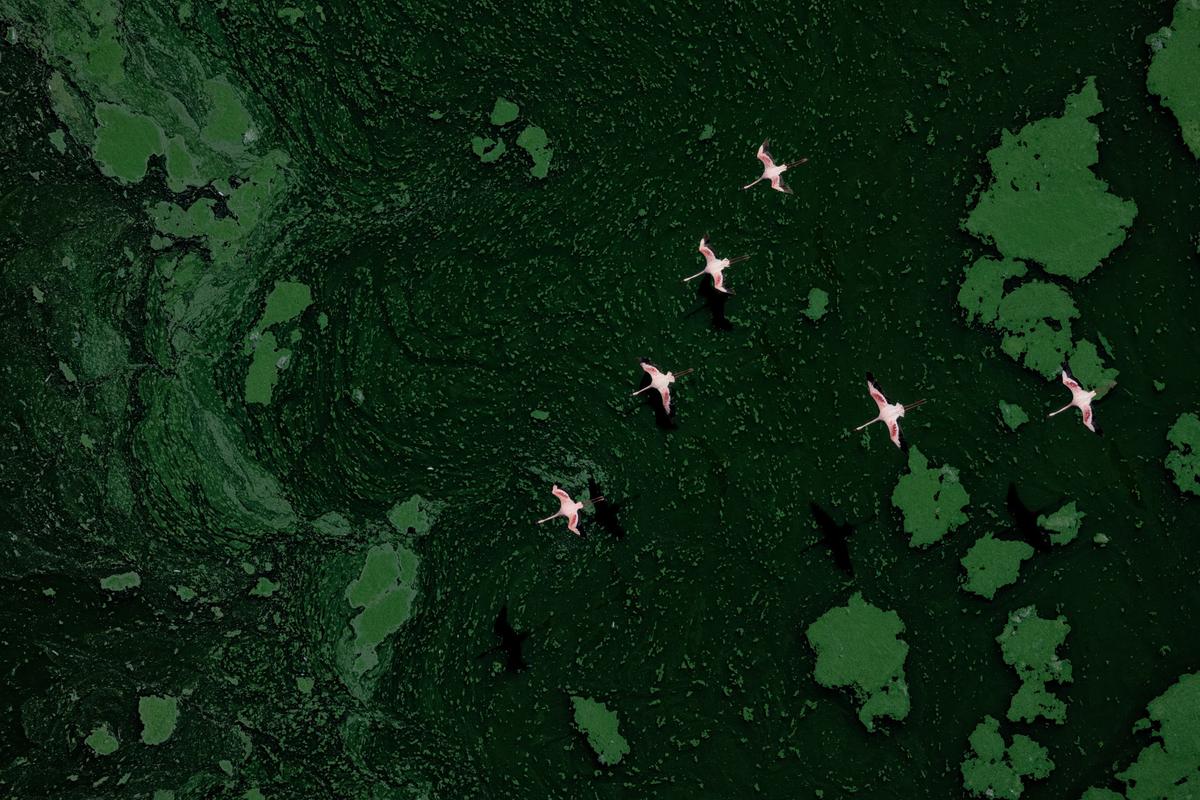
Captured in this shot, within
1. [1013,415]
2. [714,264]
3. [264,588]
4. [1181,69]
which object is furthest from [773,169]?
[264,588]

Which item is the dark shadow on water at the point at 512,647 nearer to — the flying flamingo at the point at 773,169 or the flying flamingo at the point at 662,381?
the flying flamingo at the point at 662,381

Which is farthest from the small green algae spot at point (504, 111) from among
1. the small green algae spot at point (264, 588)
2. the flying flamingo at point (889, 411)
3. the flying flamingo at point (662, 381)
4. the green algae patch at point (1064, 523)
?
the green algae patch at point (1064, 523)

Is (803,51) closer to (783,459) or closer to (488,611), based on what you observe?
(783,459)

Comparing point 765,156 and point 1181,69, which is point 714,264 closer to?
point 765,156

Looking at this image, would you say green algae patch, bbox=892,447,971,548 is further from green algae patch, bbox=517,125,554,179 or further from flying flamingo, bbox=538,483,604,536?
green algae patch, bbox=517,125,554,179

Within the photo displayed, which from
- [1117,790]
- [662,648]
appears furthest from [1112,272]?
[662,648]
